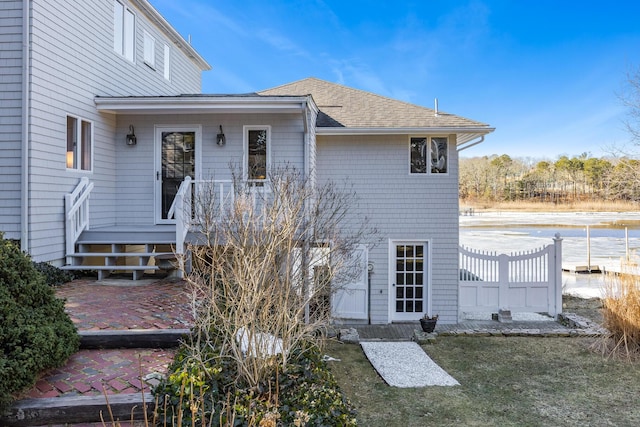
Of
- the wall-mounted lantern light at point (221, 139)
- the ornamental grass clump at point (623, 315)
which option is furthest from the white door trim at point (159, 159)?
the ornamental grass clump at point (623, 315)

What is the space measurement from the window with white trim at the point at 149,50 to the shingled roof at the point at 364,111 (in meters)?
3.26

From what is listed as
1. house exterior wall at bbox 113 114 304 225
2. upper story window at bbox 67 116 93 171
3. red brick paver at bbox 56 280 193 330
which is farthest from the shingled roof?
red brick paver at bbox 56 280 193 330

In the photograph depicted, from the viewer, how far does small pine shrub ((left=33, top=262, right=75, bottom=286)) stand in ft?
21.1

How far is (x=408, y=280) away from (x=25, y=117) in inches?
356

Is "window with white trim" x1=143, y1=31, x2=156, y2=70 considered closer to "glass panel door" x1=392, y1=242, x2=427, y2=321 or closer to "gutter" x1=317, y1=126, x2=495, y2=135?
"gutter" x1=317, y1=126, x2=495, y2=135

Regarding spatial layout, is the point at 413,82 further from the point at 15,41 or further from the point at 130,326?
the point at 130,326

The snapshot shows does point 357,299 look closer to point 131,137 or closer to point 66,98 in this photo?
point 131,137

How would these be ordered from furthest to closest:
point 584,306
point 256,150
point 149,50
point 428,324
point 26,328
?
point 584,306
point 149,50
point 428,324
point 256,150
point 26,328

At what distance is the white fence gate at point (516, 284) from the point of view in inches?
413

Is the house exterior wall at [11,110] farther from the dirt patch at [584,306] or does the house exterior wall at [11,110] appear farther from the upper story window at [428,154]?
the dirt patch at [584,306]

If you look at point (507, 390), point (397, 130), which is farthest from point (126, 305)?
point (397, 130)

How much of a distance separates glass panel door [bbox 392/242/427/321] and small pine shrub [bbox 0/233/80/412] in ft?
27.2

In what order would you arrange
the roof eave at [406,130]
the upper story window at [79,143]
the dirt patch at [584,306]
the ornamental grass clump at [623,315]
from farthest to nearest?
the dirt patch at [584,306] < the roof eave at [406,130] < the upper story window at [79,143] < the ornamental grass clump at [623,315]

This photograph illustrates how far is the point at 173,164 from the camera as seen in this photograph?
902cm
